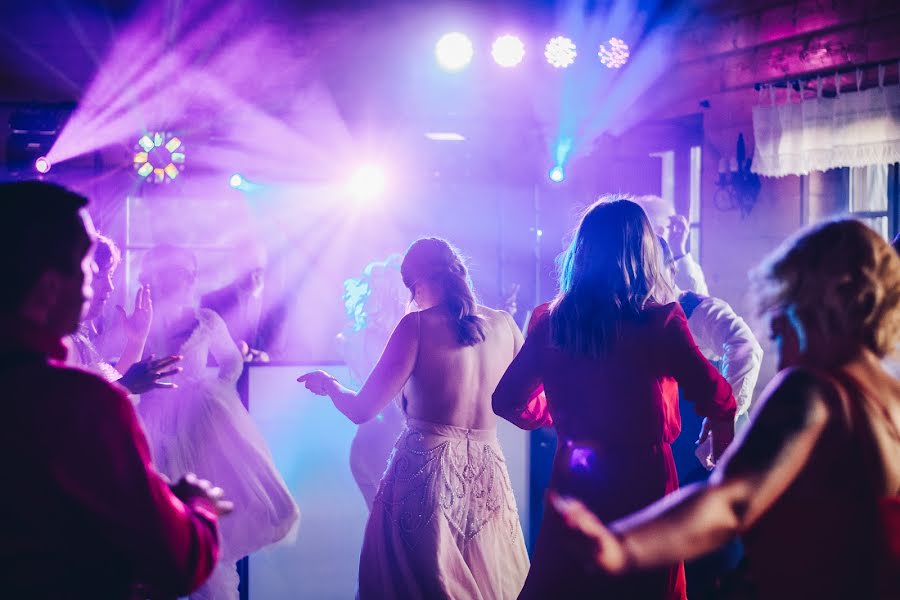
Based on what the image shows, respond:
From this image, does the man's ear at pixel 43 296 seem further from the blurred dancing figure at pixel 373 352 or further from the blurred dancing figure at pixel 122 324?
the blurred dancing figure at pixel 373 352

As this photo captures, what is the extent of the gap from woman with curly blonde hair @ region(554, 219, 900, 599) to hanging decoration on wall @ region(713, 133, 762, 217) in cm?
507

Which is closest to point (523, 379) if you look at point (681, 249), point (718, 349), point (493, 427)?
point (493, 427)

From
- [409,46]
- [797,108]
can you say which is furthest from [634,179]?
[409,46]

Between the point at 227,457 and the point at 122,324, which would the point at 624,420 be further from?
the point at 227,457

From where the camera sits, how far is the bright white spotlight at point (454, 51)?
6711 mm

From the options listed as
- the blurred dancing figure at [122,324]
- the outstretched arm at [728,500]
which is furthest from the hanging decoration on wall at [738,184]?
the outstretched arm at [728,500]

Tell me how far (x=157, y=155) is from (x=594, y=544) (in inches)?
250

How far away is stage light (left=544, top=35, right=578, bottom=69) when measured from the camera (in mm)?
6410

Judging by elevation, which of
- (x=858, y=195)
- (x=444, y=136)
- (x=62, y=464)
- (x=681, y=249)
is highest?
(x=444, y=136)

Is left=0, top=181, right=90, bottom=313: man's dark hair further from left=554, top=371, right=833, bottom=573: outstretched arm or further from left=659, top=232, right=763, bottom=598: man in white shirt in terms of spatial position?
left=659, top=232, right=763, bottom=598: man in white shirt

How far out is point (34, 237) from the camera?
4.78ft

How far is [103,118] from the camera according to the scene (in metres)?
7.23

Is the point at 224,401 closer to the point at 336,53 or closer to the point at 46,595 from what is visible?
the point at 46,595

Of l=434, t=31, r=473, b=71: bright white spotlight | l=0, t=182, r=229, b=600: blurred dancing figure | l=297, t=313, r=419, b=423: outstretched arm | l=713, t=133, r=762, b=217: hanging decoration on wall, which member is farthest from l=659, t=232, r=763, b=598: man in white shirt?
l=434, t=31, r=473, b=71: bright white spotlight
